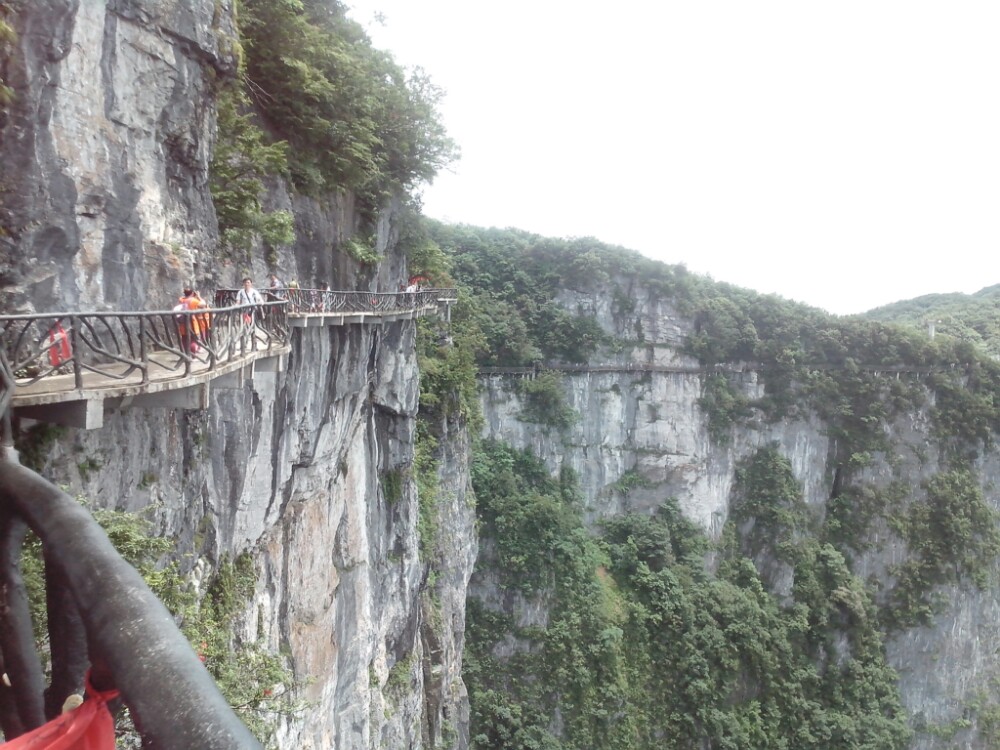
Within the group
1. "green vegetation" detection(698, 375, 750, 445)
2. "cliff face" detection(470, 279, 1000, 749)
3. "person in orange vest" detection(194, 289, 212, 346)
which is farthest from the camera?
"green vegetation" detection(698, 375, 750, 445)

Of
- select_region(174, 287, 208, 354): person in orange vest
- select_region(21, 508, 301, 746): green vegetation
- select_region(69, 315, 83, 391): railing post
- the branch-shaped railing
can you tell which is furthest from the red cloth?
the branch-shaped railing

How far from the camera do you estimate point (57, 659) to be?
169 cm

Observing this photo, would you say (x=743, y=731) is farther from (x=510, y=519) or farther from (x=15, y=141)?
(x=15, y=141)

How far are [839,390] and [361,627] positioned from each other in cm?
2907

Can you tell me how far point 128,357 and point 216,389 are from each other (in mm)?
1560

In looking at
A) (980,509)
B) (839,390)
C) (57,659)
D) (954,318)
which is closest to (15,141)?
(57,659)

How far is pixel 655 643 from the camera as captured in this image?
25.1 meters

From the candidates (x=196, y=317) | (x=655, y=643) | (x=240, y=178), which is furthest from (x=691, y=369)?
(x=196, y=317)

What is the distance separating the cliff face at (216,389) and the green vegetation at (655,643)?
1005 cm

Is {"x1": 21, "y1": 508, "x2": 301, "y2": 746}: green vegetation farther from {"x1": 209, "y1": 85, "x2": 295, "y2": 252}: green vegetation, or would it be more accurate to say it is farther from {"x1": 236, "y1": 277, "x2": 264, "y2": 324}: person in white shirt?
{"x1": 209, "y1": 85, "x2": 295, "y2": 252}: green vegetation

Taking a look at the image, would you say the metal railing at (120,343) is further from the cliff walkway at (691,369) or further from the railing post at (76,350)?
the cliff walkway at (691,369)

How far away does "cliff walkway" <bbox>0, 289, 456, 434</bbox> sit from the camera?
3713mm

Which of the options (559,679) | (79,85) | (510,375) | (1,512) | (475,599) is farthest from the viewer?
(510,375)

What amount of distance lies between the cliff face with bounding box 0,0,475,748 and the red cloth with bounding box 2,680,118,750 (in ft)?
12.0
